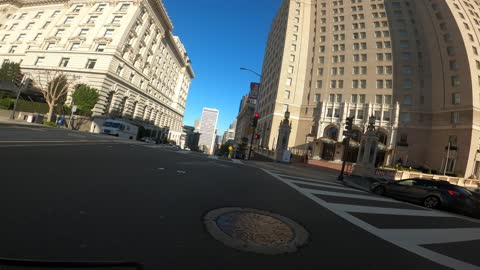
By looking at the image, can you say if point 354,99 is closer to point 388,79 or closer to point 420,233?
point 388,79

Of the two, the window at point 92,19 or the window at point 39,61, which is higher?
the window at point 92,19

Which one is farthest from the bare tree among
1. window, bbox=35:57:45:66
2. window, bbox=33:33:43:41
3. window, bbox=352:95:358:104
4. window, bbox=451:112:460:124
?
window, bbox=451:112:460:124

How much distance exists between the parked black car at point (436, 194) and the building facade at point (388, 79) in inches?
1289

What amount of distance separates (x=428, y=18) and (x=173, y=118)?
211 ft

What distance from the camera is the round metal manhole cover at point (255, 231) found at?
11.1 ft

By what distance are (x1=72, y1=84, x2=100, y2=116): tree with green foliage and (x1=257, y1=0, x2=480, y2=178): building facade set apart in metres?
31.5

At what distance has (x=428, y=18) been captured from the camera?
47688 mm

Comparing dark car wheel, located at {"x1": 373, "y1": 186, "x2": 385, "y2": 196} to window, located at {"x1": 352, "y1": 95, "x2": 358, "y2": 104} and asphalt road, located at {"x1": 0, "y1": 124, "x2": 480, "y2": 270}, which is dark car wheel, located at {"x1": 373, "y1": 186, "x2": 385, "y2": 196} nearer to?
asphalt road, located at {"x1": 0, "y1": 124, "x2": 480, "y2": 270}

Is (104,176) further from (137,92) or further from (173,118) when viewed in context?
(173,118)

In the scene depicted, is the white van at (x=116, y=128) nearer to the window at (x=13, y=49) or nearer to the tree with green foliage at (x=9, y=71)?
the tree with green foliage at (x=9, y=71)

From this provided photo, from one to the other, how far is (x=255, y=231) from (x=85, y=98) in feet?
132

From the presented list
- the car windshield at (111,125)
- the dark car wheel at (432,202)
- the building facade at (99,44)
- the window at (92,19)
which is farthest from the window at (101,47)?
the dark car wheel at (432,202)

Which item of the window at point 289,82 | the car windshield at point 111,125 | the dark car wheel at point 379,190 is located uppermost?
the window at point 289,82

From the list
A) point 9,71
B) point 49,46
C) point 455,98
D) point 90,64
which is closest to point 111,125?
point 90,64
